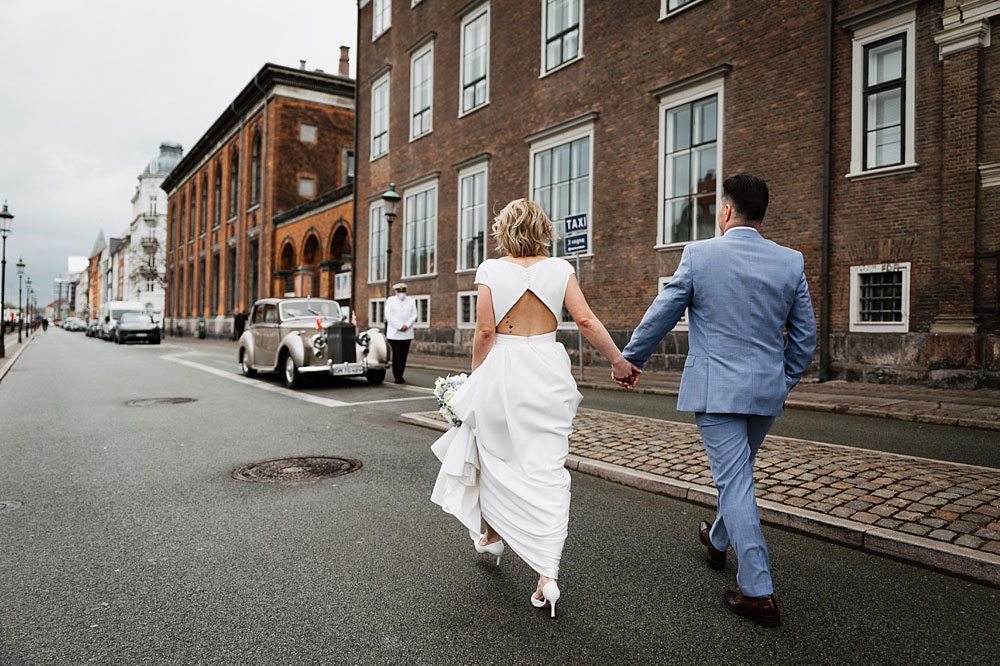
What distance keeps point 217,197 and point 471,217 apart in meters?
34.1

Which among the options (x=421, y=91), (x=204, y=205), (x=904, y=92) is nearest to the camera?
(x=904, y=92)

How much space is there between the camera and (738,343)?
2.94 meters

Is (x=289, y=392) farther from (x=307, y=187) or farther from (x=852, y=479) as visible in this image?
(x=307, y=187)

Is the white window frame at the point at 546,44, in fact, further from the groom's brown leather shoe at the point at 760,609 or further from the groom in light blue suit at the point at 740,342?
the groom's brown leather shoe at the point at 760,609

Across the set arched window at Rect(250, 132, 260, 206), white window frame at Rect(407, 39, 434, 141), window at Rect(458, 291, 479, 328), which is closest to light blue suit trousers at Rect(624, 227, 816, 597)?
window at Rect(458, 291, 479, 328)

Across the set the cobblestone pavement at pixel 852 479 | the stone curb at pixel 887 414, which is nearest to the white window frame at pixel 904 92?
the stone curb at pixel 887 414

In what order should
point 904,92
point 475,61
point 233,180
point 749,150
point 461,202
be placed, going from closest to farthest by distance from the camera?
point 904,92
point 749,150
point 475,61
point 461,202
point 233,180

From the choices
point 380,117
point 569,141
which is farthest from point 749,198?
point 380,117

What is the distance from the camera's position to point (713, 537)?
131 inches

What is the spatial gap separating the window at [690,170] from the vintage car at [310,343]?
21.9 feet

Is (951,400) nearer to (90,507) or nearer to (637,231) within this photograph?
(637,231)

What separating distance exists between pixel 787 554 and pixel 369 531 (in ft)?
7.78

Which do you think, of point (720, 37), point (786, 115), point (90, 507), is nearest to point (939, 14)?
point (786, 115)

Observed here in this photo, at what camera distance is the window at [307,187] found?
121ft
